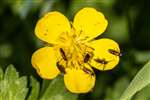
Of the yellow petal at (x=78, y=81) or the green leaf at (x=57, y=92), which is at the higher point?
the yellow petal at (x=78, y=81)

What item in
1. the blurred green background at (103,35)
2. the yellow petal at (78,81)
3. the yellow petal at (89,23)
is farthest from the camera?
the blurred green background at (103,35)

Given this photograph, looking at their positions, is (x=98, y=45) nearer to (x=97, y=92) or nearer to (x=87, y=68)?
(x=87, y=68)

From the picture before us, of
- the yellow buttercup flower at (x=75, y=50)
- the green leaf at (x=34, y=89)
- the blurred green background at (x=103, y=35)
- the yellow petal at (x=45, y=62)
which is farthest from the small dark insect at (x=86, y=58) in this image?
the blurred green background at (x=103, y=35)

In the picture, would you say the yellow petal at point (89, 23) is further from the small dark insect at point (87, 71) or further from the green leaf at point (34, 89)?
the green leaf at point (34, 89)

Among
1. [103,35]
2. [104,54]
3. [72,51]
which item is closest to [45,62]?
[72,51]

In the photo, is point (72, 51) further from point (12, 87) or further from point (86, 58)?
point (12, 87)

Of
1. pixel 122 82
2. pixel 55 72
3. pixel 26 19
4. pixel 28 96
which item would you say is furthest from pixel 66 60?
pixel 26 19

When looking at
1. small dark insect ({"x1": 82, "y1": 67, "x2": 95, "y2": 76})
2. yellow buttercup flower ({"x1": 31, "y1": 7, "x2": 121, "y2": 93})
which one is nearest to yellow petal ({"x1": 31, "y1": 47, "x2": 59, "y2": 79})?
yellow buttercup flower ({"x1": 31, "y1": 7, "x2": 121, "y2": 93})
